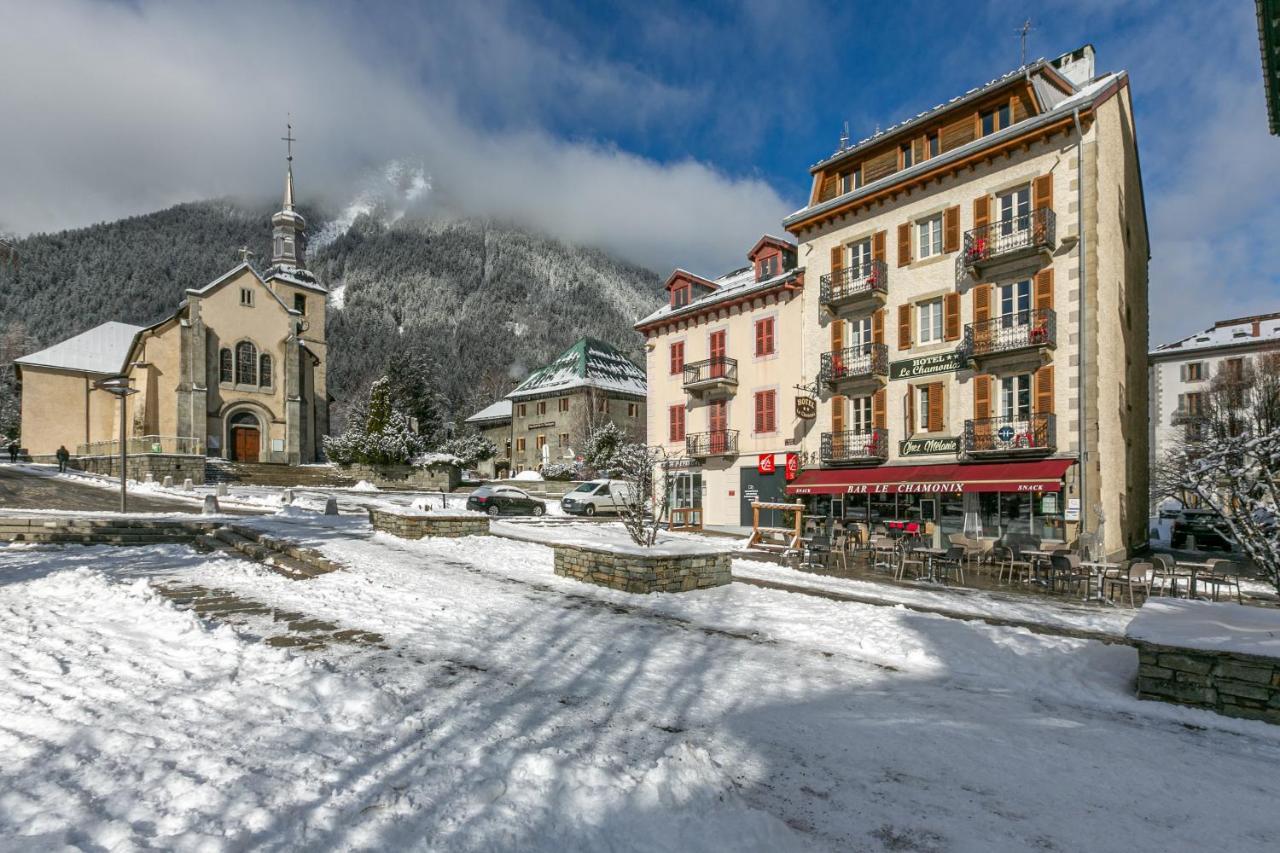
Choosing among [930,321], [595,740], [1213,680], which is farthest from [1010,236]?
[595,740]

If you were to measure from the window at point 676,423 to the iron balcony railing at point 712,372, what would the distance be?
1.63m

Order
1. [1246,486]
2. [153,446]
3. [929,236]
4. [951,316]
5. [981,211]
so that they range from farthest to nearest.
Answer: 1. [153,446]
2. [929,236]
3. [951,316]
4. [981,211]
5. [1246,486]

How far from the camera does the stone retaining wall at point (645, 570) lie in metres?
10.8

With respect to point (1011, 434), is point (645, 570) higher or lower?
lower

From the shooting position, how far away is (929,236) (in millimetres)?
22125

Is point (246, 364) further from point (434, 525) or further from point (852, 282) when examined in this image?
point (852, 282)

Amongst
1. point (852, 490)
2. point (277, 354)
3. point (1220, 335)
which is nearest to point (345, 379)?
point (277, 354)

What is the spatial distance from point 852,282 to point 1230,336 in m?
44.9

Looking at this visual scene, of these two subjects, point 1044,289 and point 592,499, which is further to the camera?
point 592,499

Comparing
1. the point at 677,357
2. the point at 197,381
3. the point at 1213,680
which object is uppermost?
the point at 197,381

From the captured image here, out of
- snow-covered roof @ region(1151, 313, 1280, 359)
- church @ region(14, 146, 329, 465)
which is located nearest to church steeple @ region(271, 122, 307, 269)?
church @ region(14, 146, 329, 465)

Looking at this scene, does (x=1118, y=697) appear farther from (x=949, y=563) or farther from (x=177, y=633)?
(x=177, y=633)

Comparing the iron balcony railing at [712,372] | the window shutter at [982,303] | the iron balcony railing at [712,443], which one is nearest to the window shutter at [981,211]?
the window shutter at [982,303]

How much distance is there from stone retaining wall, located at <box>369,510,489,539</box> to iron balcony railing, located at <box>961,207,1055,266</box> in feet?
55.5
